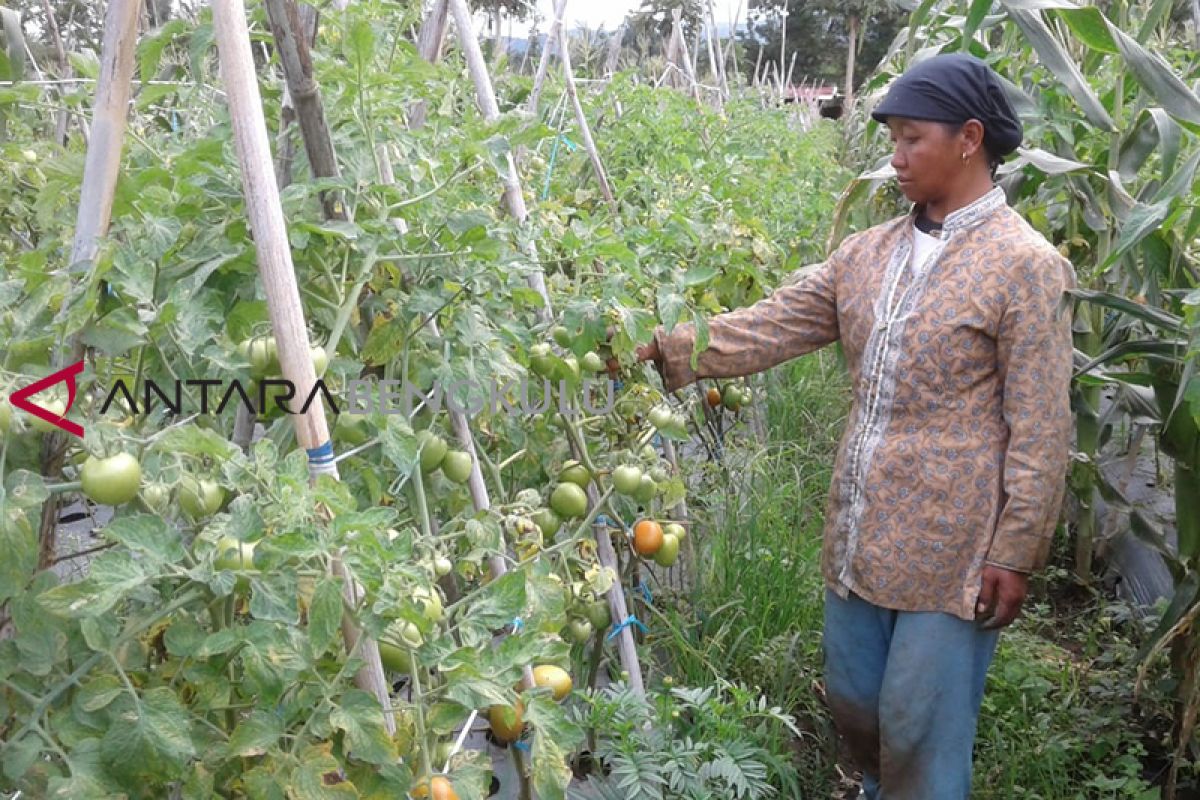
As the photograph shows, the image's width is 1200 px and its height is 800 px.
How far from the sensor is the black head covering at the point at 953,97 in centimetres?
184

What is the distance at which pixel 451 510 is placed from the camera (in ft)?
5.81

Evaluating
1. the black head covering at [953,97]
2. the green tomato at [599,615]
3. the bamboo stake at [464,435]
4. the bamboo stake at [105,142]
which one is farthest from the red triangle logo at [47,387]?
the black head covering at [953,97]

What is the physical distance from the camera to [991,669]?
8.99 feet

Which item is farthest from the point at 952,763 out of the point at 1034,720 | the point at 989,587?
the point at 1034,720

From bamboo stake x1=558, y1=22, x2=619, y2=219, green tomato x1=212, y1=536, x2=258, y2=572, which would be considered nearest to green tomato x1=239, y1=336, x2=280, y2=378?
green tomato x1=212, y1=536, x2=258, y2=572

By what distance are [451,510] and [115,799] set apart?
789mm

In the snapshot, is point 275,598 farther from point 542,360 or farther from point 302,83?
point 542,360

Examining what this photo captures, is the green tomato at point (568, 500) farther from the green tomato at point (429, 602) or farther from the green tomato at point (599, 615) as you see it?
the green tomato at point (429, 602)

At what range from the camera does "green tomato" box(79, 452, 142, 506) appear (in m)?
1.01

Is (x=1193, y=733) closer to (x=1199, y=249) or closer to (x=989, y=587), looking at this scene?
(x=989, y=587)

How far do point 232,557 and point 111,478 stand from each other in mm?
132

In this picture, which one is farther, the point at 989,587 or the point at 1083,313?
the point at 1083,313

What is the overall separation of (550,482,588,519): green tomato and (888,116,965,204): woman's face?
0.80m

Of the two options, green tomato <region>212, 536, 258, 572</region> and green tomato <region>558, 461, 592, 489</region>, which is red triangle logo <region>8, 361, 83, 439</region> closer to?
green tomato <region>212, 536, 258, 572</region>
